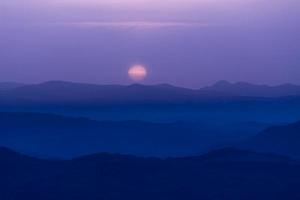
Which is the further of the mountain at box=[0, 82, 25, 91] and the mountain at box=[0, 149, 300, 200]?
the mountain at box=[0, 82, 25, 91]

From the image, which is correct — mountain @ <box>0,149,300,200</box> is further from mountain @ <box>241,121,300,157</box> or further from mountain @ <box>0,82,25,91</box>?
mountain @ <box>0,82,25,91</box>

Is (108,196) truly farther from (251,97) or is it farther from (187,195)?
(251,97)

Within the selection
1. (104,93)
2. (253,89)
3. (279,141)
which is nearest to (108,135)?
(279,141)

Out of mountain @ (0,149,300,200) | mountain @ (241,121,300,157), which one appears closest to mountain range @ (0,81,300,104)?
mountain @ (241,121,300,157)

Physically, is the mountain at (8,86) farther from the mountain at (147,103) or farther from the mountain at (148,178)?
the mountain at (148,178)

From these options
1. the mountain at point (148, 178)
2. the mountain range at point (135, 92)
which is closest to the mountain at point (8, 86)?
the mountain range at point (135, 92)

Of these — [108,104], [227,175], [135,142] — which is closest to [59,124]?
[135,142]

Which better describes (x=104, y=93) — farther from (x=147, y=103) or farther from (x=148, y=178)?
(x=148, y=178)
